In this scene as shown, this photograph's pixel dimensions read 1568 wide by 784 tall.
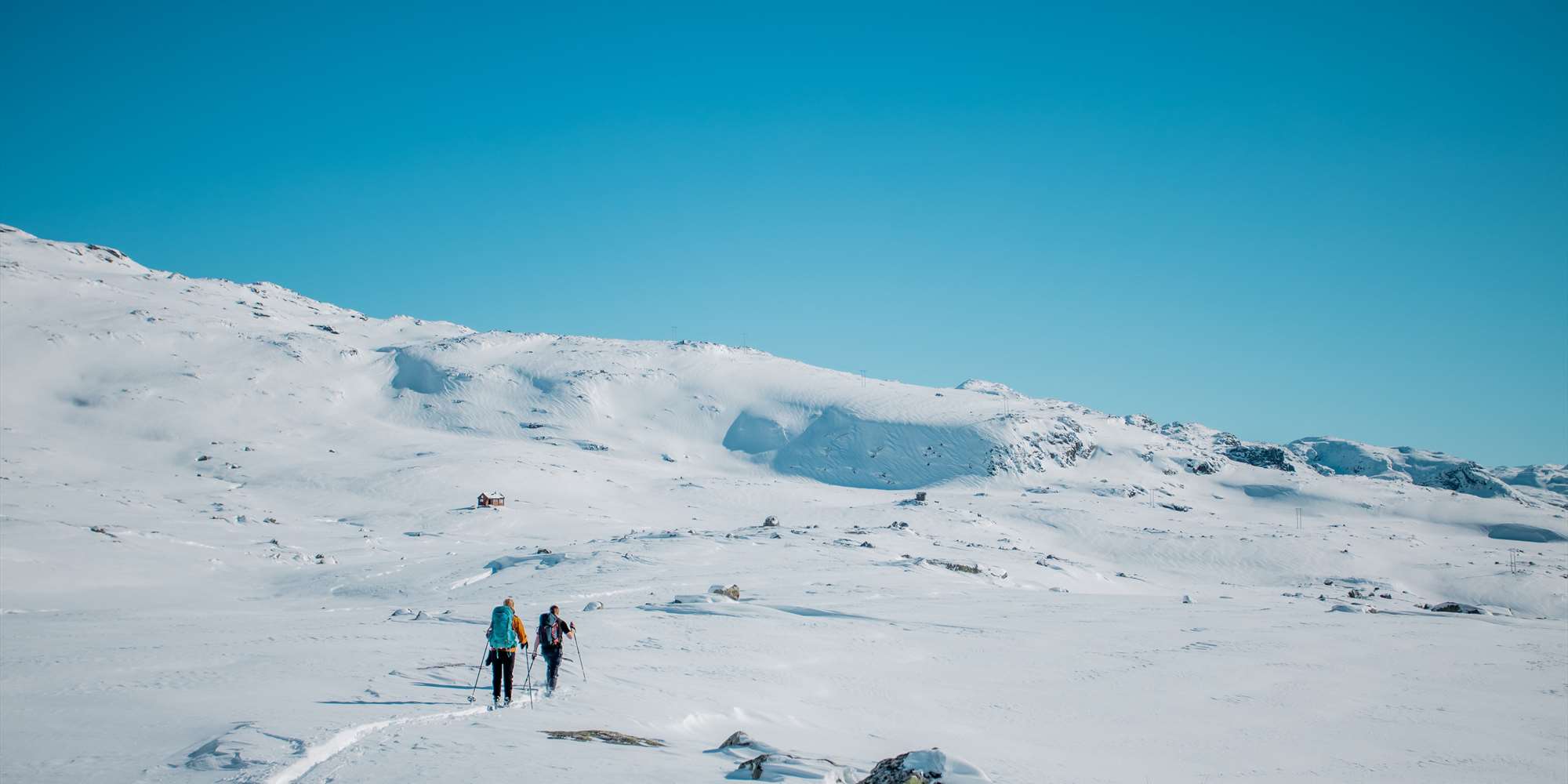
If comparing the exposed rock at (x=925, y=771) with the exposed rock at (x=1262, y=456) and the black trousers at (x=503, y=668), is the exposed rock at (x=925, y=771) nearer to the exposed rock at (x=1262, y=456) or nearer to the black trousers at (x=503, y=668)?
the black trousers at (x=503, y=668)

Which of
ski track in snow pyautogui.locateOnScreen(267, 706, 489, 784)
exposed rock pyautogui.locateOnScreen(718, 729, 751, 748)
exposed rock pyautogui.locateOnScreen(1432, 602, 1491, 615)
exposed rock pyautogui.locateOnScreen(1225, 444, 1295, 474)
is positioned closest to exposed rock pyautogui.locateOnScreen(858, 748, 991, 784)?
exposed rock pyautogui.locateOnScreen(718, 729, 751, 748)

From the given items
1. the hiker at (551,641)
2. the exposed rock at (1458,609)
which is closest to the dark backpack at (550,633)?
the hiker at (551,641)

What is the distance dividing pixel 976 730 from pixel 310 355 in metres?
131

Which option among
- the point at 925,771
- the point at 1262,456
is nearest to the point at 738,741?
the point at 925,771

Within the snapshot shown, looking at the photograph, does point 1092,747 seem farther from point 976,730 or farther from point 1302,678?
point 1302,678

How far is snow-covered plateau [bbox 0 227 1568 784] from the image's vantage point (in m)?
Result: 12.6

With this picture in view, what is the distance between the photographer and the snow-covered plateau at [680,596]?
41.3ft

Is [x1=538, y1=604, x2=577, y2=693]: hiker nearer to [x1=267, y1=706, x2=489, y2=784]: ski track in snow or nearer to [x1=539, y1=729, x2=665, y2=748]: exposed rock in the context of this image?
[x1=267, y1=706, x2=489, y2=784]: ski track in snow

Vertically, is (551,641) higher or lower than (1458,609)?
higher

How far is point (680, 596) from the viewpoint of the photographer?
32.7 metres

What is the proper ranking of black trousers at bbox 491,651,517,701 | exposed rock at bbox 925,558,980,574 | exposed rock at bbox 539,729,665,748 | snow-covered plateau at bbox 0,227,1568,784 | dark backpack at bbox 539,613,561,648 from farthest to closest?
1. exposed rock at bbox 925,558,980,574
2. dark backpack at bbox 539,613,561,648
3. black trousers at bbox 491,651,517,701
4. snow-covered plateau at bbox 0,227,1568,784
5. exposed rock at bbox 539,729,665,748

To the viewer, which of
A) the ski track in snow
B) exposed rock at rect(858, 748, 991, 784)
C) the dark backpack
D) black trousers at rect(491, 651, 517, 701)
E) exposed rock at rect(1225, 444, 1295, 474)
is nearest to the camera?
the ski track in snow

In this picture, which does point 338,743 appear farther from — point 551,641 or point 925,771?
point 925,771

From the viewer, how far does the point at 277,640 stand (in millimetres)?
20562
